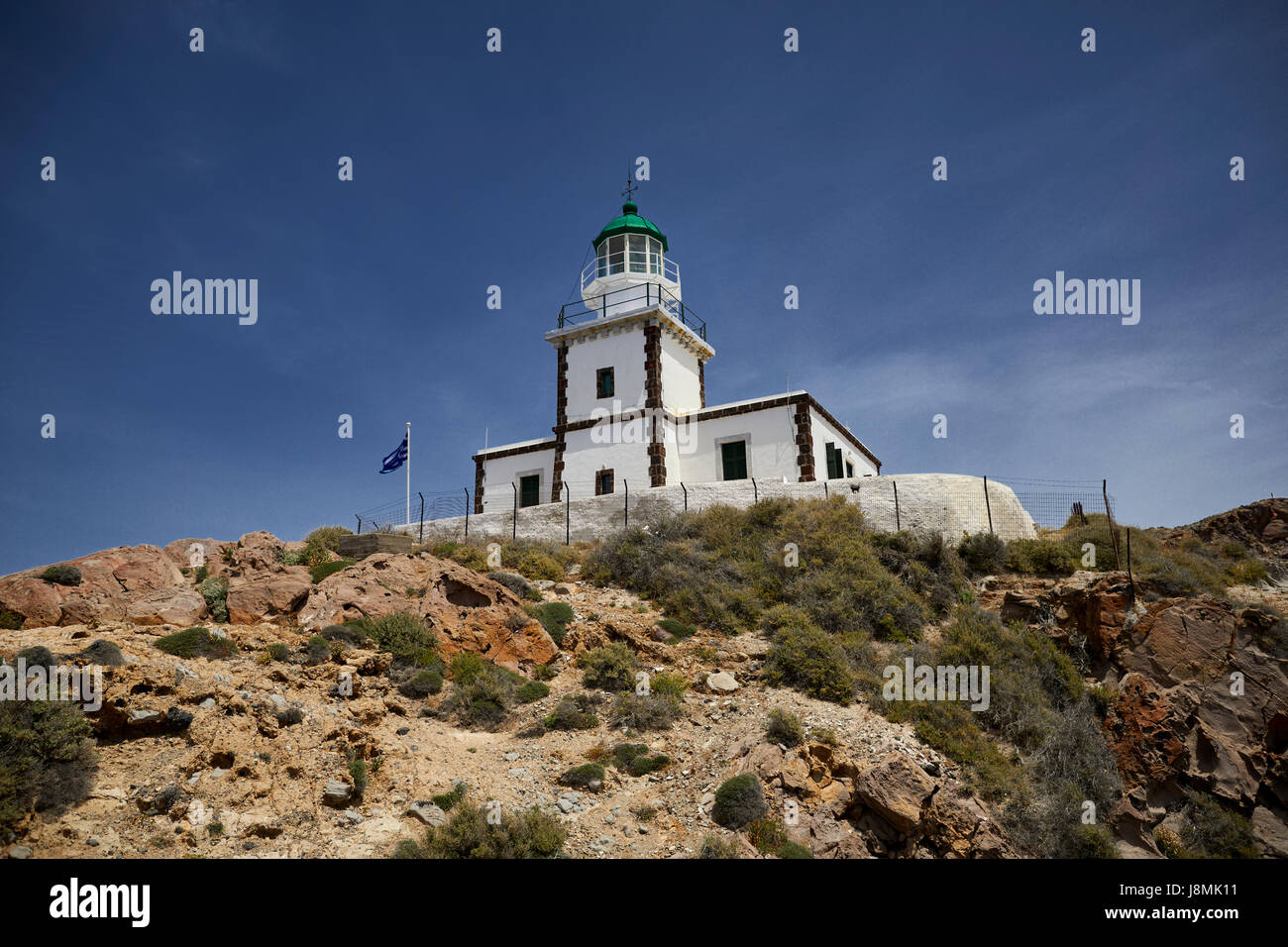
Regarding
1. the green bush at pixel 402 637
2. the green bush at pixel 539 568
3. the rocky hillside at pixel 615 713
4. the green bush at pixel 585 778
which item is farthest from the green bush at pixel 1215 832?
the green bush at pixel 539 568

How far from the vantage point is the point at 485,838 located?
33.2ft

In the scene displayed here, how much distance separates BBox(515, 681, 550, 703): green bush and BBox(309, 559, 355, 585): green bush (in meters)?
6.36

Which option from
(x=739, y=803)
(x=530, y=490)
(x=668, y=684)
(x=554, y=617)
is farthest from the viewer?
(x=530, y=490)

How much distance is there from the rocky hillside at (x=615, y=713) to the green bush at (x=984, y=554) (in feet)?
0.67

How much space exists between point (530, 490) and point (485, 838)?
858 inches

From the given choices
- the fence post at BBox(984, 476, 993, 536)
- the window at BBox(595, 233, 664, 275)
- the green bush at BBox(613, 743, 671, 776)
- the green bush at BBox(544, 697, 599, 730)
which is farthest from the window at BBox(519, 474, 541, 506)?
the green bush at BBox(613, 743, 671, 776)

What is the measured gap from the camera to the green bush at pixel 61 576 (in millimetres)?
14703

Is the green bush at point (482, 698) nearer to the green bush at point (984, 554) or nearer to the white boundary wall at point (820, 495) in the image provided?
the white boundary wall at point (820, 495)

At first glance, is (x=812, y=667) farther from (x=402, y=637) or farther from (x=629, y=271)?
(x=629, y=271)

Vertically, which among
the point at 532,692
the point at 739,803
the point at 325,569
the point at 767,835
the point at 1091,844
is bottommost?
the point at 1091,844

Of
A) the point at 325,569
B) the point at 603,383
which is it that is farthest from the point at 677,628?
the point at 603,383

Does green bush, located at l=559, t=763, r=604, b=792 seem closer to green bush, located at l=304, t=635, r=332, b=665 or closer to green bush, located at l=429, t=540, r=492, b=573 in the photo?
green bush, located at l=304, t=635, r=332, b=665

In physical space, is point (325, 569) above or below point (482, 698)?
above
